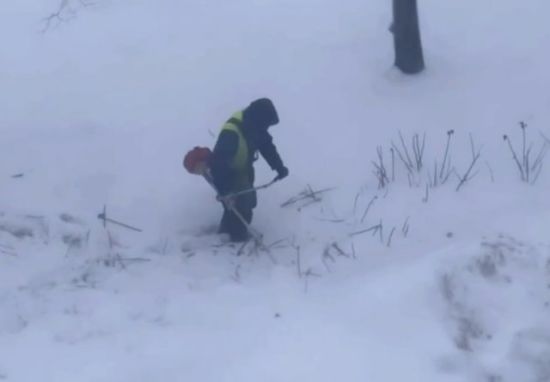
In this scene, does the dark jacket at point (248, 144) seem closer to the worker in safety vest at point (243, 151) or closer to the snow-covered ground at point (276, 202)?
the worker in safety vest at point (243, 151)

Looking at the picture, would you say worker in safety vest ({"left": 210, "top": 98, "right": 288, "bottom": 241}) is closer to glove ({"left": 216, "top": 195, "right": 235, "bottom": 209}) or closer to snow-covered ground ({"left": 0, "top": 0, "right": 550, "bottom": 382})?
glove ({"left": 216, "top": 195, "right": 235, "bottom": 209})

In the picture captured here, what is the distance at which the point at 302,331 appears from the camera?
26.0 ft

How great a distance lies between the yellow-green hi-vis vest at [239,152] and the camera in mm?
8852

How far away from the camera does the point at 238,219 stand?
924 cm

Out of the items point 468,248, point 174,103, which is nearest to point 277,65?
point 174,103

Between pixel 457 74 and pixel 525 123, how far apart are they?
105 centimetres

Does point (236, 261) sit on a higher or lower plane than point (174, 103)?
lower

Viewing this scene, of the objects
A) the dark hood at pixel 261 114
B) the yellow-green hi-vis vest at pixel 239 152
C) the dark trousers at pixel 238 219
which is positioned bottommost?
the dark trousers at pixel 238 219

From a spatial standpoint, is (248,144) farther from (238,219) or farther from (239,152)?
(238,219)

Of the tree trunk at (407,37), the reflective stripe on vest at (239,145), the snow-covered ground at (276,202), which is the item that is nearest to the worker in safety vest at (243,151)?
the reflective stripe on vest at (239,145)

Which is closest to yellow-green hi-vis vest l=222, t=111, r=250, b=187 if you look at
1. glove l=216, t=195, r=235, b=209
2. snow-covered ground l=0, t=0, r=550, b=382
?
glove l=216, t=195, r=235, b=209

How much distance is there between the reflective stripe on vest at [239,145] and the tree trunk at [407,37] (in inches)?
101

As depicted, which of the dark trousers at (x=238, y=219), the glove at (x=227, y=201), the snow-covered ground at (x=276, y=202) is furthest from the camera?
the dark trousers at (x=238, y=219)

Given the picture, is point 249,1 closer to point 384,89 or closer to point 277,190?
point 384,89
